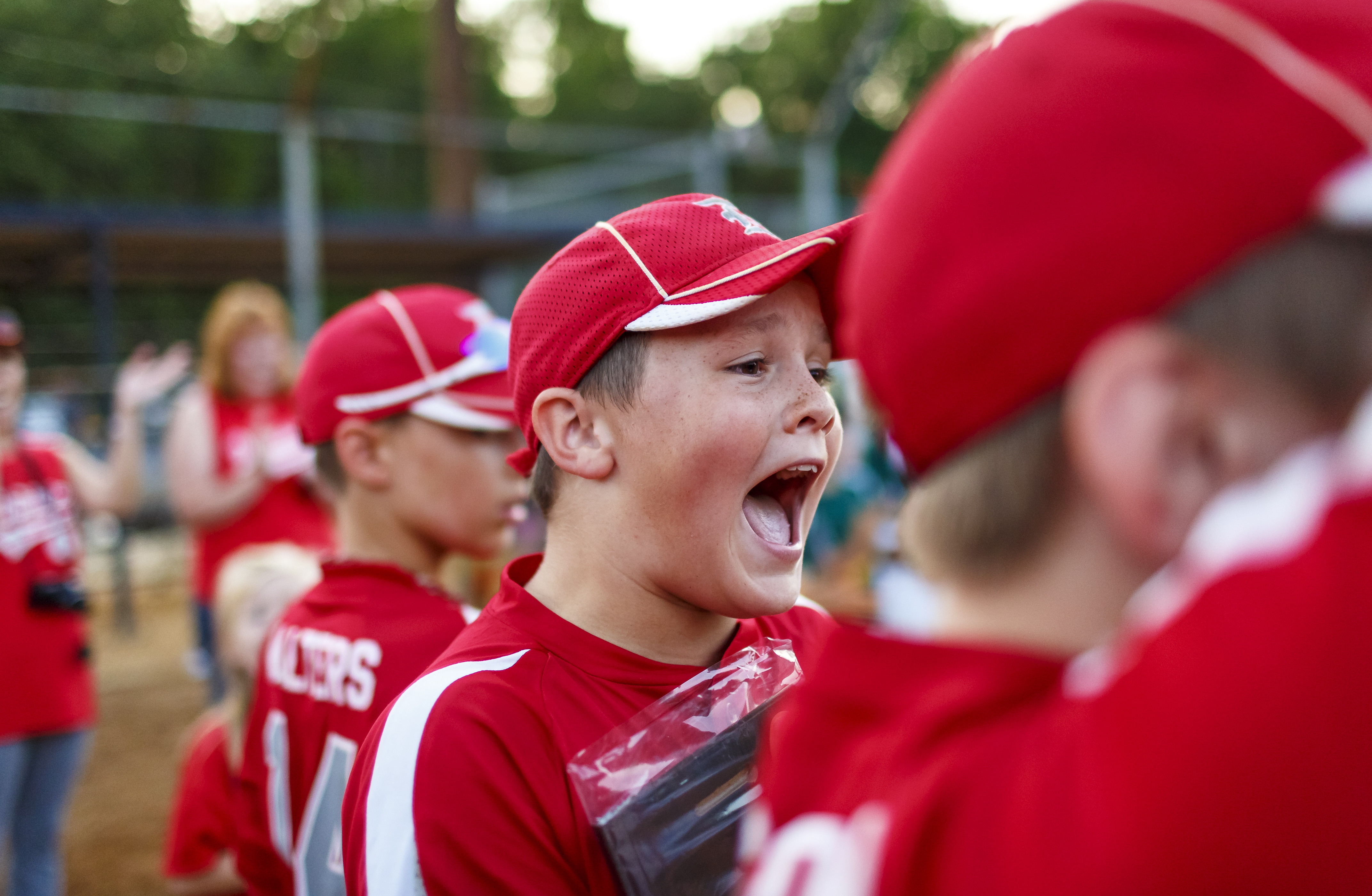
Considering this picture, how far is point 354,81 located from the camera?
1549 inches

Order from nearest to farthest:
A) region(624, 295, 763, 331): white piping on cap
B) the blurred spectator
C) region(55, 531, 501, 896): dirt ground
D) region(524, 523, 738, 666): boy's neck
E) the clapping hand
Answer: region(624, 295, 763, 331): white piping on cap → region(524, 523, 738, 666): boy's neck → the clapping hand → region(55, 531, 501, 896): dirt ground → the blurred spectator

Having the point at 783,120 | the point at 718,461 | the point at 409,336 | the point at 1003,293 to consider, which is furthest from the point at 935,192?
the point at 783,120

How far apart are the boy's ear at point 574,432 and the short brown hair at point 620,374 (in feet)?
0.06

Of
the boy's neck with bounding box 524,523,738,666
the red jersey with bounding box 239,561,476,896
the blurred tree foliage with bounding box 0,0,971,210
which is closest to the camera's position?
the boy's neck with bounding box 524,523,738,666

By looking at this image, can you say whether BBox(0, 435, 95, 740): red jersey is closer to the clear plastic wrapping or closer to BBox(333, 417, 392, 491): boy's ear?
BBox(333, 417, 392, 491): boy's ear

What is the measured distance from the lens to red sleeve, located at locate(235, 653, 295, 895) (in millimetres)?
2447

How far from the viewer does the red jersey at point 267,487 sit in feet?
16.6

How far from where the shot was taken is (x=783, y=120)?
40.7 m

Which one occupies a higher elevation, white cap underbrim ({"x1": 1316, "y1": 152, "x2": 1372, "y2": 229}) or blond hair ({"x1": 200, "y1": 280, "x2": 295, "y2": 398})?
white cap underbrim ({"x1": 1316, "y1": 152, "x2": 1372, "y2": 229})

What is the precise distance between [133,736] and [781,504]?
7.49 m

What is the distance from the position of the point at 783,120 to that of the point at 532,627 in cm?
4121

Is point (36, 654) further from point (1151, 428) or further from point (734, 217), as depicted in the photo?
point (1151, 428)

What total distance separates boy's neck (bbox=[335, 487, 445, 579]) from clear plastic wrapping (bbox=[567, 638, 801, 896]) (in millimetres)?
1375

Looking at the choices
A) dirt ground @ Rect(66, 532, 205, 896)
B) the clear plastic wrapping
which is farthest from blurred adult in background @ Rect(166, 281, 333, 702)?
the clear plastic wrapping
